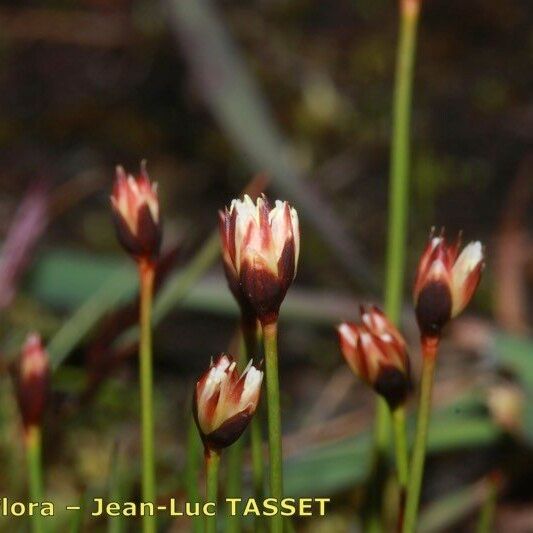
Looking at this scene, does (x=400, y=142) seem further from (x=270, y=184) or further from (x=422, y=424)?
(x=270, y=184)

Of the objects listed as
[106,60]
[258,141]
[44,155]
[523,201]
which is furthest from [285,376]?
[106,60]

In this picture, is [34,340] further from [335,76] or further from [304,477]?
[335,76]

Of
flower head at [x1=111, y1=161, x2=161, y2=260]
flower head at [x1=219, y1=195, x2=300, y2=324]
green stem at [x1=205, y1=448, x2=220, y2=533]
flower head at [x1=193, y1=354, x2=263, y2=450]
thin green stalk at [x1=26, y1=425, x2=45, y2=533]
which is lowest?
green stem at [x1=205, y1=448, x2=220, y2=533]

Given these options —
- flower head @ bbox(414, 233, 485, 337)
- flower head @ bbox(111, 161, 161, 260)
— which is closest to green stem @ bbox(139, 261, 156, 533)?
flower head @ bbox(111, 161, 161, 260)

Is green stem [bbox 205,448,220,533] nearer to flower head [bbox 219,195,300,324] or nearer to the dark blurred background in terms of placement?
flower head [bbox 219,195,300,324]

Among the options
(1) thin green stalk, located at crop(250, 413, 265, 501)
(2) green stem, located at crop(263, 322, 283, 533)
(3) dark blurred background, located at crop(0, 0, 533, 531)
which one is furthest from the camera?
(3) dark blurred background, located at crop(0, 0, 533, 531)

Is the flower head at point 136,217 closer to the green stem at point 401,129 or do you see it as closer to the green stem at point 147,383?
the green stem at point 147,383

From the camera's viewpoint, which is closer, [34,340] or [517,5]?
[34,340]

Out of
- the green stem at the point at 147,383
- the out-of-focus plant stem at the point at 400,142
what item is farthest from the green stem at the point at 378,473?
the green stem at the point at 147,383
